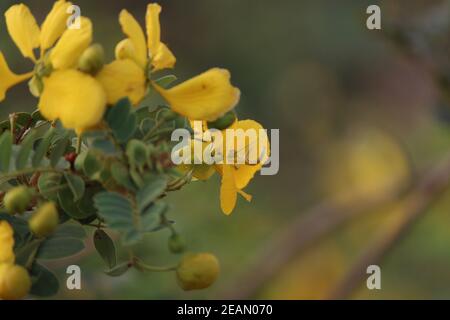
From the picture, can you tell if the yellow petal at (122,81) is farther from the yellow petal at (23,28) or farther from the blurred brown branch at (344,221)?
the blurred brown branch at (344,221)

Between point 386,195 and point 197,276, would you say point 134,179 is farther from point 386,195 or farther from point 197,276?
point 386,195

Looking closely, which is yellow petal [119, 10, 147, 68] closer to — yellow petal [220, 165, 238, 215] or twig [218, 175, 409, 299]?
yellow petal [220, 165, 238, 215]

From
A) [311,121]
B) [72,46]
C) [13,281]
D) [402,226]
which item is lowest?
[13,281]

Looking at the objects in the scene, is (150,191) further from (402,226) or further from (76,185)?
(402,226)

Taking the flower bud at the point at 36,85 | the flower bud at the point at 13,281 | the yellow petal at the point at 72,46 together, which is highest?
the yellow petal at the point at 72,46

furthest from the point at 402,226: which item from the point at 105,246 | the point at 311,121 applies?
the point at 311,121

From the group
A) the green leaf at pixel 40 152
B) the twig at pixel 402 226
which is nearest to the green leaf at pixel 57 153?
the green leaf at pixel 40 152
